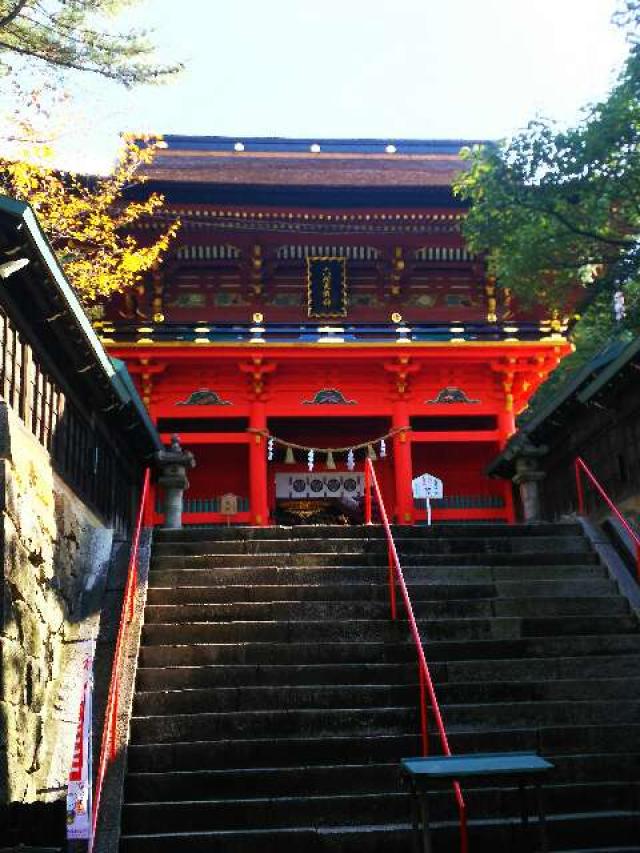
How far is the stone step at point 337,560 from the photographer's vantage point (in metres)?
9.58

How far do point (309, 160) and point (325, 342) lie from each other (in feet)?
25.3

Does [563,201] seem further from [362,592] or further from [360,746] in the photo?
[360,746]

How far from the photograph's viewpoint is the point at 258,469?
764 inches

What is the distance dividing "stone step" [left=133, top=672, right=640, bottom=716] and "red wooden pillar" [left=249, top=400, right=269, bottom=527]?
37.6 feet

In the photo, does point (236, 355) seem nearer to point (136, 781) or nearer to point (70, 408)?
point (70, 408)

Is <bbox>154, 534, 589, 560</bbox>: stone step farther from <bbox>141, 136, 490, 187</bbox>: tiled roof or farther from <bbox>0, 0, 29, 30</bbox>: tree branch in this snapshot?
<bbox>141, 136, 490, 187</bbox>: tiled roof

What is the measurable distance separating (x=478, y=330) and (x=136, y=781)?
1532 centimetres

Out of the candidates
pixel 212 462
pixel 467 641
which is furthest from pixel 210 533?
pixel 212 462

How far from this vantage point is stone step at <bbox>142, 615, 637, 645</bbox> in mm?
8211

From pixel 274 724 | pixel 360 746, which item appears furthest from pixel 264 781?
pixel 360 746

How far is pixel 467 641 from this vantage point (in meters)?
8.20

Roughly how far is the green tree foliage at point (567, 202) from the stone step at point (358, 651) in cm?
459

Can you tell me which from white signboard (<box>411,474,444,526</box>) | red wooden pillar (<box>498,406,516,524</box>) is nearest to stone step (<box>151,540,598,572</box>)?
white signboard (<box>411,474,444,526</box>)

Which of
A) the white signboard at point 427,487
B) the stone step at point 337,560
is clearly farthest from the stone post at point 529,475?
the white signboard at point 427,487
